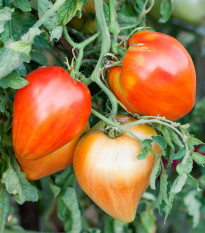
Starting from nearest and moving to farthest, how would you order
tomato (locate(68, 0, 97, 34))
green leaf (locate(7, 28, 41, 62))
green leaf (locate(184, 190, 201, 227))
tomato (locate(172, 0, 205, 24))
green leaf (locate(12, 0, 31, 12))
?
green leaf (locate(7, 28, 41, 62)) < green leaf (locate(12, 0, 31, 12)) < tomato (locate(68, 0, 97, 34)) < green leaf (locate(184, 190, 201, 227)) < tomato (locate(172, 0, 205, 24))

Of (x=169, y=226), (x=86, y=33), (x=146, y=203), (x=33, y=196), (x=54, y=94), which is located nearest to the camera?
(x=54, y=94)

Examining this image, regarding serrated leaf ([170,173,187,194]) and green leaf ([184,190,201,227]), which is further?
green leaf ([184,190,201,227])

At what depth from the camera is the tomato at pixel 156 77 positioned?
1.69 feet

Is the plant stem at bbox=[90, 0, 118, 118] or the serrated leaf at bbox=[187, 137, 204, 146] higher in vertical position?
the plant stem at bbox=[90, 0, 118, 118]

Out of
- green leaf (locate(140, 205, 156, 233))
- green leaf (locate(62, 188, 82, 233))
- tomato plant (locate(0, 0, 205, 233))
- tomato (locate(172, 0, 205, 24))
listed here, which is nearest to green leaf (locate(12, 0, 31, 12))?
tomato plant (locate(0, 0, 205, 233))

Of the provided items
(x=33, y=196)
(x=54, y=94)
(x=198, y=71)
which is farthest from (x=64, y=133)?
(x=198, y=71)

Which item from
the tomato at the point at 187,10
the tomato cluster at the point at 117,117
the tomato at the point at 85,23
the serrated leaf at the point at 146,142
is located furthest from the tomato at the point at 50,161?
the tomato at the point at 187,10

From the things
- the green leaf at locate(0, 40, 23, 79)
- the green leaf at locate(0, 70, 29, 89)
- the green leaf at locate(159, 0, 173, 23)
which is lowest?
the green leaf at locate(159, 0, 173, 23)

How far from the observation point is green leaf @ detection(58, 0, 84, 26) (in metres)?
0.52

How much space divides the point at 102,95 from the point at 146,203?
0.40 metres

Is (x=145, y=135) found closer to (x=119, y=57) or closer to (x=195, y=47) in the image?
(x=119, y=57)

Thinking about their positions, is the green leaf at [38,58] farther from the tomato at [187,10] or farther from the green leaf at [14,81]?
the tomato at [187,10]

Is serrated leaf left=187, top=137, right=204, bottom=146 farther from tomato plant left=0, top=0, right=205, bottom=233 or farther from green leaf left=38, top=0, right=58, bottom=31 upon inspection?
Result: green leaf left=38, top=0, right=58, bottom=31

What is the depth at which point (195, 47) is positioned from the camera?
5.27 feet
